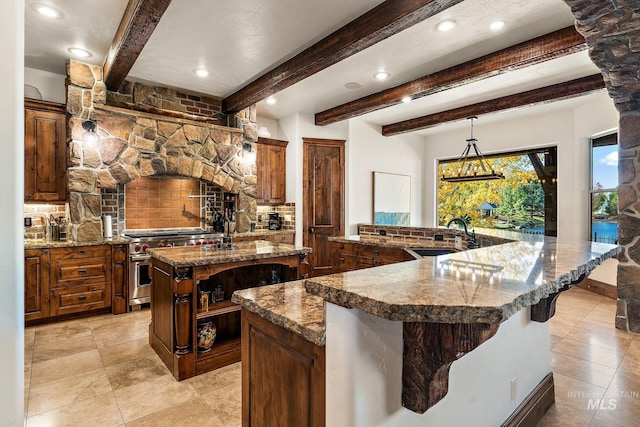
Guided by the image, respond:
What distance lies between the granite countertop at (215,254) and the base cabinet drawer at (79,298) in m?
1.55

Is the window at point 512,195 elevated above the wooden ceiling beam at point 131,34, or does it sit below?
below

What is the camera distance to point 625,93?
304cm

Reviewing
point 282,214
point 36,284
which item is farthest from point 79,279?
point 282,214

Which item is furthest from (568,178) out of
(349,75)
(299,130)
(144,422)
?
(144,422)

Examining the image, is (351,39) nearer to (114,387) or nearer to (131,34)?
(131,34)

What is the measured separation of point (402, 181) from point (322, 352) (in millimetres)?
6339

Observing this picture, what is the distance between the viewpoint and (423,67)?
386cm

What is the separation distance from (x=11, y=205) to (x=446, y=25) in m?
3.35

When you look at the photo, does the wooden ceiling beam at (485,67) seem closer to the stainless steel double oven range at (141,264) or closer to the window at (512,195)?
the window at (512,195)

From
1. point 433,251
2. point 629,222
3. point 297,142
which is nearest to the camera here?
point 629,222

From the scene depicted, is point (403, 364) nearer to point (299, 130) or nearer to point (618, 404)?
point (618, 404)

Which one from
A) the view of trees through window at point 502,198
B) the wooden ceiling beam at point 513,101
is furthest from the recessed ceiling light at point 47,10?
the view of trees through window at point 502,198

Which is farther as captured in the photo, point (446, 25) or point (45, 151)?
point (45, 151)

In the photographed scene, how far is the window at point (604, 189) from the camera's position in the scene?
4.88 metres
